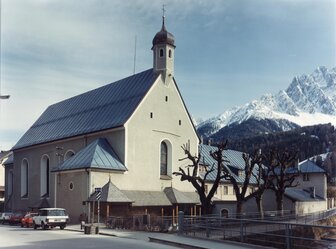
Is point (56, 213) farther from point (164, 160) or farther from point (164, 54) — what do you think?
point (164, 54)

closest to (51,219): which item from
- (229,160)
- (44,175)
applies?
(44,175)

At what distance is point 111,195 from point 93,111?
629 inches

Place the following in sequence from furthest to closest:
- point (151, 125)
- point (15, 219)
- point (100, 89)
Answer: point (100, 89) → point (151, 125) → point (15, 219)

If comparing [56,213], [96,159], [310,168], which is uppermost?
[96,159]

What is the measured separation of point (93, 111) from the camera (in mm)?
52438

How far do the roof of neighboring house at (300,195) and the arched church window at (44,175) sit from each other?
112 ft

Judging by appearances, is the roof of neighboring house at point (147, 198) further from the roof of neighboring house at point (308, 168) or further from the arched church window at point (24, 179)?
the roof of neighboring house at point (308, 168)

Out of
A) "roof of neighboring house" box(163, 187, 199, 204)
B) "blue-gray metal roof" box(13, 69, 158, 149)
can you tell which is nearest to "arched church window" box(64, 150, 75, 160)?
"blue-gray metal roof" box(13, 69, 158, 149)

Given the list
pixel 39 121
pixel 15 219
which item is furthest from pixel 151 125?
pixel 39 121

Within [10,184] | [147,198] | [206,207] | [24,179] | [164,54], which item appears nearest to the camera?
[206,207]

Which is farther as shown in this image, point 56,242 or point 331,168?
point 331,168

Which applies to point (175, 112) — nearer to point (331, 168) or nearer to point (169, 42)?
point (169, 42)

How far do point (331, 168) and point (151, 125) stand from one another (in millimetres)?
83626

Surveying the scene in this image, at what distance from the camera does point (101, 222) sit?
37.5 m
